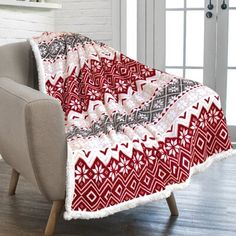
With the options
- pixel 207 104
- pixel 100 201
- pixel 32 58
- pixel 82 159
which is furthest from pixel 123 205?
pixel 32 58

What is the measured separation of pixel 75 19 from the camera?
374 centimetres

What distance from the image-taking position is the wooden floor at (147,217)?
6.70ft

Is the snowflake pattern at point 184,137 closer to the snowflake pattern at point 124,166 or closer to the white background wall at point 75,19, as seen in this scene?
the snowflake pattern at point 124,166

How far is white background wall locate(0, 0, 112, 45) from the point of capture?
346 cm

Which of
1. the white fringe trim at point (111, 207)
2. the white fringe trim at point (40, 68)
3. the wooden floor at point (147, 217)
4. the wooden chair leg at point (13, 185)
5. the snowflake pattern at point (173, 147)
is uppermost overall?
the white fringe trim at point (40, 68)

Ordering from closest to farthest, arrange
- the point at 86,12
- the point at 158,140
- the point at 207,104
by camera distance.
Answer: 1. the point at 158,140
2. the point at 207,104
3. the point at 86,12

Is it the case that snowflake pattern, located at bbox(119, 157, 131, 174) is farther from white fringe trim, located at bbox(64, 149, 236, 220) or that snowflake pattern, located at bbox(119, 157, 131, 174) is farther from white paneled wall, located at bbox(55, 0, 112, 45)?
white paneled wall, located at bbox(55, 0, 112, 45)

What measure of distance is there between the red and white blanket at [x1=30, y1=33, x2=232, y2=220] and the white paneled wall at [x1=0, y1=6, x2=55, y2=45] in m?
0.76

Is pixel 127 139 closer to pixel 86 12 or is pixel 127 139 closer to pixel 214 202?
pixel 214 202

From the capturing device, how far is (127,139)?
198 cm

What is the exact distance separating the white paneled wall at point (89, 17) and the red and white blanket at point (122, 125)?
1154mm

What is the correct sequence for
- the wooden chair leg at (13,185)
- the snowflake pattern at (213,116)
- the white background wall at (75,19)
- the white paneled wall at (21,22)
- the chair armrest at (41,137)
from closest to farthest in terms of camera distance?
the chair armrest at (41,137), the snowflake pattern at (213,116), the wooden chair leg at (13,185), the white paneled wall at (21,22), the white background wall at (75,19)

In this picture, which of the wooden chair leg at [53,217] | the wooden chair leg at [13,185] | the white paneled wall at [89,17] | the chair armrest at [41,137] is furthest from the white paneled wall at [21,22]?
the wooden chair leg at [53,217]

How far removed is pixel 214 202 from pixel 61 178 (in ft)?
3.02
